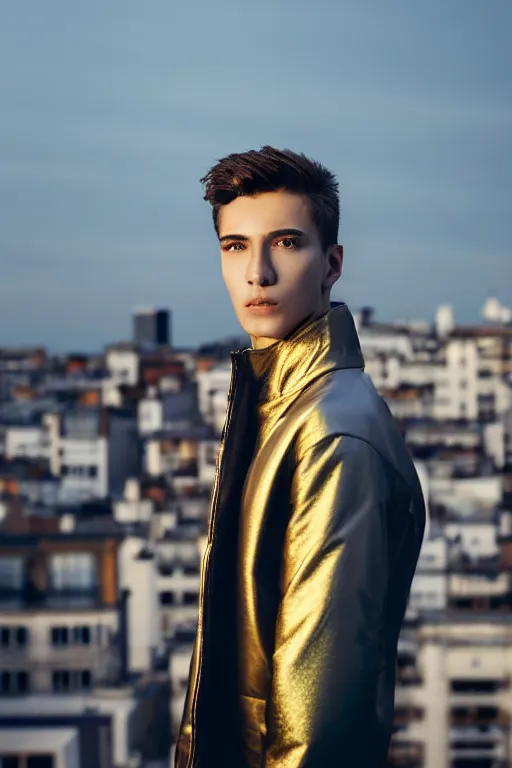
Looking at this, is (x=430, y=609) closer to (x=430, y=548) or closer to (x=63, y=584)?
(x=430, y=548)

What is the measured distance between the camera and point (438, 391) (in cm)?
2980

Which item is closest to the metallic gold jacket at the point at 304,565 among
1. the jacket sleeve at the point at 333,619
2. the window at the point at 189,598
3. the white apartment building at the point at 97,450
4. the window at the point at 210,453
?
the jacket sleeve at the point at 333,619

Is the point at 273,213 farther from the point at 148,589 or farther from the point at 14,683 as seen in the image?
the point at 148,589

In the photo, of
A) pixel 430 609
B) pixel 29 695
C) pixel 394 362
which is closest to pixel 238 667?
pixel 29 695

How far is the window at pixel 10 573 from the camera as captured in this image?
13758 mm

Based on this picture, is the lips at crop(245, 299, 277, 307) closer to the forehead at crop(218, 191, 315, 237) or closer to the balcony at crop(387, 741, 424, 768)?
the forehead at crop(218, 191, 315, 237)

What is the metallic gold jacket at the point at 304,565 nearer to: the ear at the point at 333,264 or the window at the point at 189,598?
the ear at the point at 333,264

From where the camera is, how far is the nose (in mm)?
1276

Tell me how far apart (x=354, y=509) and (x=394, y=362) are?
2819 centimetres

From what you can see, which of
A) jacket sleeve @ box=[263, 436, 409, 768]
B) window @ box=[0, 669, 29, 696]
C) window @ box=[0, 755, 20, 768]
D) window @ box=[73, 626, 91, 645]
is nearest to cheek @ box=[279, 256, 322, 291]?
jacket sleeve @ box=[263, 436, 409, 768]

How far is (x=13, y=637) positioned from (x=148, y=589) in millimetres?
1837

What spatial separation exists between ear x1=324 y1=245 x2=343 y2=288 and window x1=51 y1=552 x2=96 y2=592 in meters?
12.6

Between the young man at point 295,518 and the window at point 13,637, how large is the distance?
482 inches

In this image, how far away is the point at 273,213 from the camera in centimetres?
128
